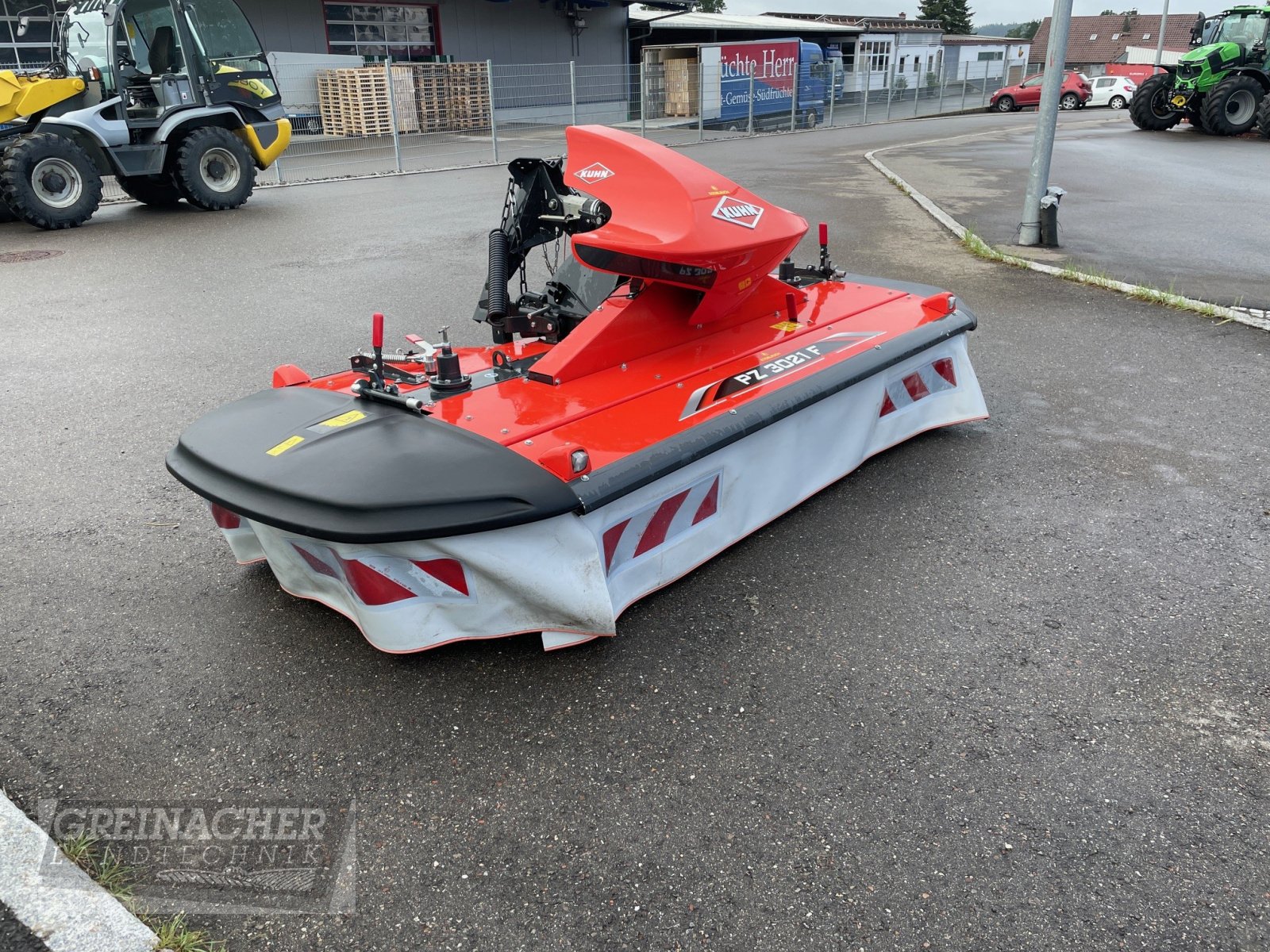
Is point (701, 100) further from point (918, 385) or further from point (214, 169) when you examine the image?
point (918, 385)

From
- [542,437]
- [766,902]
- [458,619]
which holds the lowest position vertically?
[766,902]

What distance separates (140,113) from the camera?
10.9 m

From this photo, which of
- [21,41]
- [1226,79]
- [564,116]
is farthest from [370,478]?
[1226,79]

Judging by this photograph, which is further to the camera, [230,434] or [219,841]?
[230,434]

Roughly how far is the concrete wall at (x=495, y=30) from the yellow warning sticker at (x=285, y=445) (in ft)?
71.6

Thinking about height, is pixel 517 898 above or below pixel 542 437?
below

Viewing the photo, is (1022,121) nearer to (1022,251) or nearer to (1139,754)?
(1022,251)

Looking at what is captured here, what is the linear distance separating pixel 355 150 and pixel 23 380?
12.7 metres

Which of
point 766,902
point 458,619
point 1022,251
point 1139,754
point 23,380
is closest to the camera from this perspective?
point 766,902

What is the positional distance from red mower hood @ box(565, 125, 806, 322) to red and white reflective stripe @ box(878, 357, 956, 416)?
0.83 metres

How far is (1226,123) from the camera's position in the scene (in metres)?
19.6

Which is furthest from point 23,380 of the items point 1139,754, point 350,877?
point 1139,754

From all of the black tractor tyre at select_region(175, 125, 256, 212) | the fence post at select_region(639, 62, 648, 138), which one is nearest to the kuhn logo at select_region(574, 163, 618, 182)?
the black tractor tyre at select_region(175, 125, 256, 212)

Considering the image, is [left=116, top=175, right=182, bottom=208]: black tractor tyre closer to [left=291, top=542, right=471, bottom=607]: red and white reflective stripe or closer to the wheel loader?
the wheel loader
